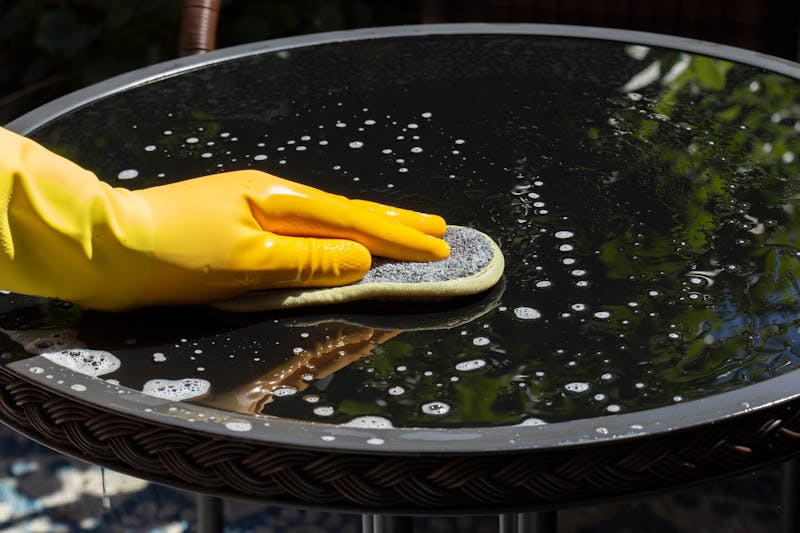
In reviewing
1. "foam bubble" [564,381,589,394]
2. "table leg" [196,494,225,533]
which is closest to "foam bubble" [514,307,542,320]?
"foam bubble" [564,381,589,394]

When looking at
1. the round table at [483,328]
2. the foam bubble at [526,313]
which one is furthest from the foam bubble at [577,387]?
the foam bubble at [526,313]

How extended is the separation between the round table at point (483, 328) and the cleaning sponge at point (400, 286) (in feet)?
0.04

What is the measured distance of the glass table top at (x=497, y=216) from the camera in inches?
30.9

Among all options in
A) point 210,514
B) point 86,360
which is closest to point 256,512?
point 210,514

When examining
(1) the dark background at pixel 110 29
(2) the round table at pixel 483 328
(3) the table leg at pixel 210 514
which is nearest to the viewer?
(2) the round table at pixel 483 328

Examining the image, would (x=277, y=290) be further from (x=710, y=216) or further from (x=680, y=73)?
(x=680, y=73)

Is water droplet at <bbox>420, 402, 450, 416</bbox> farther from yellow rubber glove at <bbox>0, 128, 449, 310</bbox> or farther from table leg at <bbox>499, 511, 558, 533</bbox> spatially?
table leg at <bbox>499, 511, 558, 533</bbox>

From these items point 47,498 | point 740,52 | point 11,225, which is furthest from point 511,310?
point 47,498

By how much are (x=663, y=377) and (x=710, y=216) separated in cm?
30

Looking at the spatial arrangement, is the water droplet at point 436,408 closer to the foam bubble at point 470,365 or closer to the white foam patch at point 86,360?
the foam bubble at point 470,365

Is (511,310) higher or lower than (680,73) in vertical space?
lower

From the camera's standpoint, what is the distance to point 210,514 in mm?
1344

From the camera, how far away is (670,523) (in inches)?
68.4

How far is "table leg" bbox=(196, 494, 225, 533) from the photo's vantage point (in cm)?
133
